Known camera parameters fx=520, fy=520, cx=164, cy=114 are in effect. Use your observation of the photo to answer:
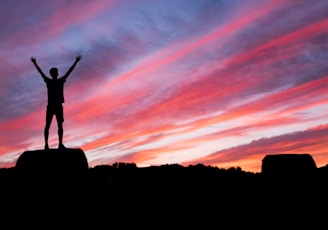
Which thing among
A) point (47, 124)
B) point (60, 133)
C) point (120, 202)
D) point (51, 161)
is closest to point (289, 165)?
point (120, 202)

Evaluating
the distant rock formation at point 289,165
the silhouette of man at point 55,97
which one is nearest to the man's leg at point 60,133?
the silhouette of man at point 55,97

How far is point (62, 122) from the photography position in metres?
17.0

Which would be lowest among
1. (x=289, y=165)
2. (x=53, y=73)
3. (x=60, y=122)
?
(x=289, y=165)

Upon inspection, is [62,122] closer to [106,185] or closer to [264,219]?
[264,219]

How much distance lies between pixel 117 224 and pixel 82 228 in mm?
1969

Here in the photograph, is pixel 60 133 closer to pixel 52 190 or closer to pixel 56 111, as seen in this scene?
pixel 56 111

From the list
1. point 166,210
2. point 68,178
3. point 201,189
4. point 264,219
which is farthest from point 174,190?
point 68,178

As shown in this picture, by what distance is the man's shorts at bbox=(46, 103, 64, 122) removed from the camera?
16609 mm

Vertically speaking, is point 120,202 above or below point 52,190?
below

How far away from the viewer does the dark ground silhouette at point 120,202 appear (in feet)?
50.3

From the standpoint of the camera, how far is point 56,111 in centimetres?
1666

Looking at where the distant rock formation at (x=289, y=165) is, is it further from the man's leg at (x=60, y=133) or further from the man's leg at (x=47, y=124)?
the man's leg at (x=47, y=124)

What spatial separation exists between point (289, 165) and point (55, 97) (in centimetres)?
1561

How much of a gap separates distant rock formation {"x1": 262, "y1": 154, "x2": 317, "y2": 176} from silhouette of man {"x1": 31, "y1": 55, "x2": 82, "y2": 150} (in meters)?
14.7
